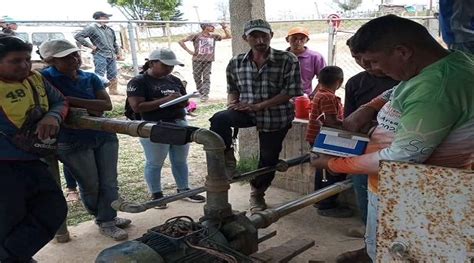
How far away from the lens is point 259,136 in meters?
4.35

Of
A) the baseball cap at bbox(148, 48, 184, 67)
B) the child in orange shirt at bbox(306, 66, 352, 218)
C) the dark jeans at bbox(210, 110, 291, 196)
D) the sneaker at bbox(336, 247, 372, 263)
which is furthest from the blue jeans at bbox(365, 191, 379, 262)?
the baseball cap at bbox(148, 48, 184, 67)

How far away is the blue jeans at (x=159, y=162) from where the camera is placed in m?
4.52

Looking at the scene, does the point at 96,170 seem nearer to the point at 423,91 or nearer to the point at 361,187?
the point at 361,187

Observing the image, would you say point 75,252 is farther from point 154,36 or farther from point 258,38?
point 154,36

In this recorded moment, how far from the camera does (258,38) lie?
3994 mm

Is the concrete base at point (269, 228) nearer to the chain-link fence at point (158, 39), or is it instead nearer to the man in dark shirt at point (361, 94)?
the man in dark shirt at point (361, 94)

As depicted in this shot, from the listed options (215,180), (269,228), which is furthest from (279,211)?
(269,228)

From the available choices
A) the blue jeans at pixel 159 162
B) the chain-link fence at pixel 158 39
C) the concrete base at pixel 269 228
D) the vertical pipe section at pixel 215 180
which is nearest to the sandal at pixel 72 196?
the concrete base at pixel 269 228

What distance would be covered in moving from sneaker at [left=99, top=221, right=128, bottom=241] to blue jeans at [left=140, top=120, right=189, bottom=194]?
66 cm

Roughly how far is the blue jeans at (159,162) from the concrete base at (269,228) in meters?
0.26

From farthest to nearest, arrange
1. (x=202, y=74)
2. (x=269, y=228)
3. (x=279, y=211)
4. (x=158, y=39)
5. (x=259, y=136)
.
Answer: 1. (x=158, y=39)
2. (x=202, y=74)
3. (x=259, y=136)
4. (x=269, y=228)
5. (x=279, y=211)

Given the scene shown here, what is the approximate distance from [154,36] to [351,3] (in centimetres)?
3484

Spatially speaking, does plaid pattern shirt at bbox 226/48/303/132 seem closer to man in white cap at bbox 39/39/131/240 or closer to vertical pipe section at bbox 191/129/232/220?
man in white cap at bbox 39/39/131/240

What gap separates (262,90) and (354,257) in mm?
1617
